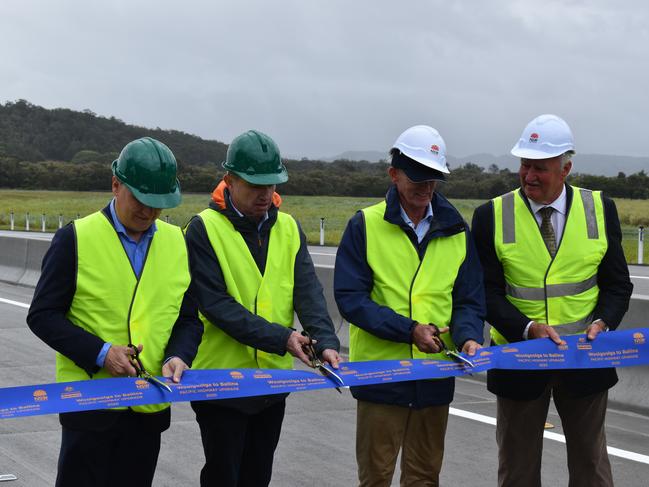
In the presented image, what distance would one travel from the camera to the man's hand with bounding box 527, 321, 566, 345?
16.8ft

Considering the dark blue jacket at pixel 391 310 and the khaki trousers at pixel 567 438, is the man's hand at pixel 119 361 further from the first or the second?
the khaki trousers at pixel 567 438

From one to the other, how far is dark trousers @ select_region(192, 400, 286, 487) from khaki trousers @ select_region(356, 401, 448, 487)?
0.43 meters

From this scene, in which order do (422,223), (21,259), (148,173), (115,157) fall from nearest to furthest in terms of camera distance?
(148,173) < (422,223) < (21,259) < (115,157)

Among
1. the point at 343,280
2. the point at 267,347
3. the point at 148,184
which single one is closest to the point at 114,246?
the point at 148,184

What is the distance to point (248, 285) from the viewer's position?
483 centimetres

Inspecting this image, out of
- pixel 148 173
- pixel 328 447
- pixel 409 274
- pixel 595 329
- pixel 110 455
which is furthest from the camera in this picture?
pixel 328 447

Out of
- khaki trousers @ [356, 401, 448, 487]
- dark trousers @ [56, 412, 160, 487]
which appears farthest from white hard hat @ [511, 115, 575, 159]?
dark trousers @ [56, 412, 160, 487]

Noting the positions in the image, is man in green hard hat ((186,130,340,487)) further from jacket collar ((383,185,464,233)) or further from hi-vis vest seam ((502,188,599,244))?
hi-vis vest seam ((502,188,599,244))

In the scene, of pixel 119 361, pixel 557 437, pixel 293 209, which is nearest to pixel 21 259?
pixel 557 437

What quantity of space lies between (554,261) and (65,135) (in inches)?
5312

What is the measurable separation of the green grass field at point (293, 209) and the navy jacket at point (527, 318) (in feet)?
80.7

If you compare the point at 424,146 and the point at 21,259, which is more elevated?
the point at 424,146

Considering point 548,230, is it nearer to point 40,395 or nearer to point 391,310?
point 391,310

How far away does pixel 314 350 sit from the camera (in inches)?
193
